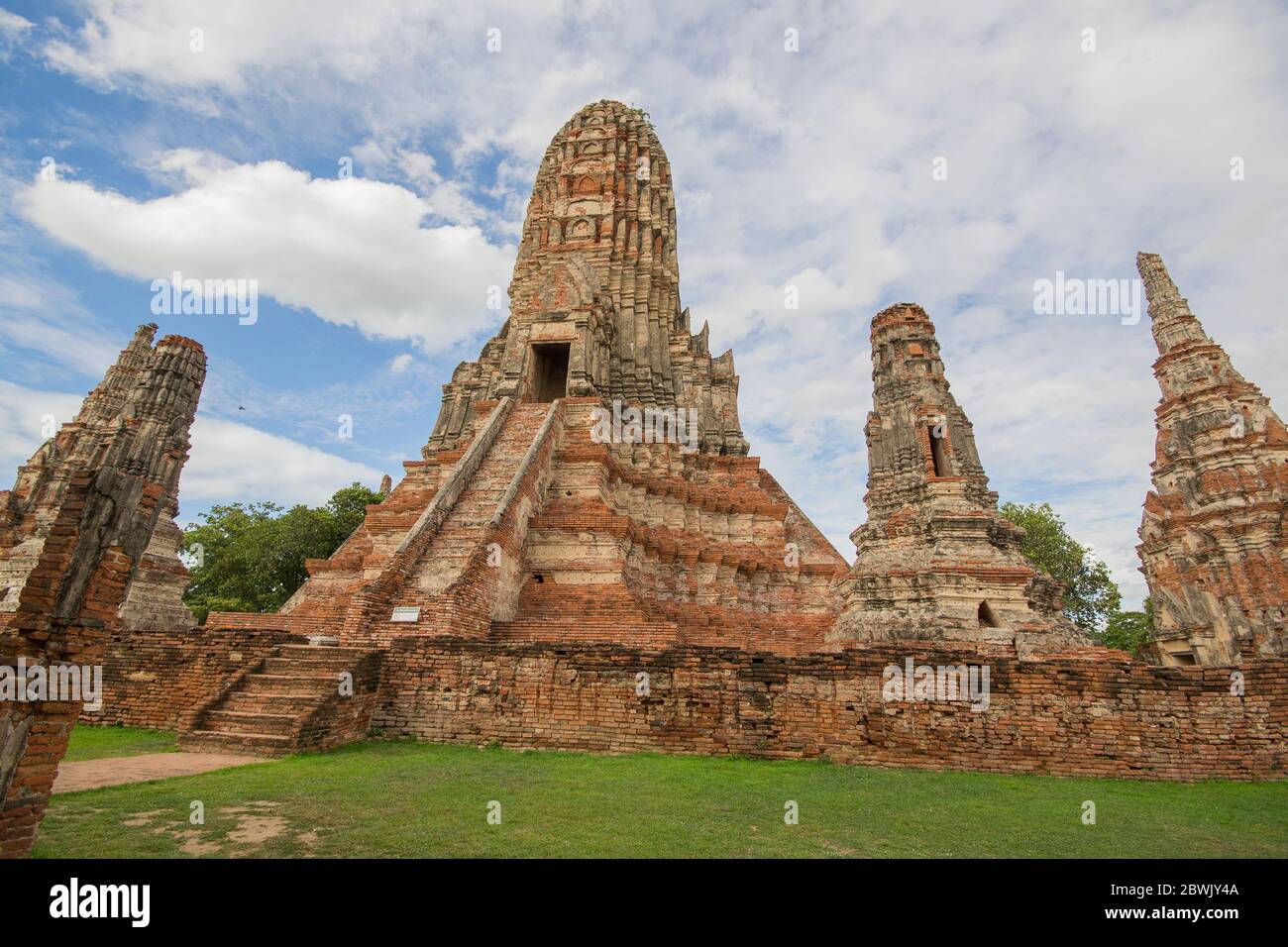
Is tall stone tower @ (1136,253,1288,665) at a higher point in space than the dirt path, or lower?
higher

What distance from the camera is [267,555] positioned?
28578 millimetres

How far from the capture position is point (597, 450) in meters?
16.6

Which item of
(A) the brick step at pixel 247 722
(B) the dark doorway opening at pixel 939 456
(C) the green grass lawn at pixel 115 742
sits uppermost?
(B) the dark doorway opening at pixel 939 456

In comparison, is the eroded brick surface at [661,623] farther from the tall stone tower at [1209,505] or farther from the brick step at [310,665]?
the tall stone tower at [1209,505]

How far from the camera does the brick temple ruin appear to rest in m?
7.92

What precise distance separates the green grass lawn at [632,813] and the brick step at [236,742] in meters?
0.42

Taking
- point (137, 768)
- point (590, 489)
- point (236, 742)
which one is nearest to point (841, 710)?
point (236, 742)

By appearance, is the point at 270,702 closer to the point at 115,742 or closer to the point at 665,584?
the point at 115,742

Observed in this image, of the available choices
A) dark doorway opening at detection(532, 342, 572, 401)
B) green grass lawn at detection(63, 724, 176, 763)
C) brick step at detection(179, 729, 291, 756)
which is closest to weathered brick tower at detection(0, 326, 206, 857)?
brick step at detection(179, 729, 291, 756)

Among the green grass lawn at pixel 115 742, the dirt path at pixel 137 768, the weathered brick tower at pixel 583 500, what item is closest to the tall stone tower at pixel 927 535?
the weathered brick tower at pixel 583 500

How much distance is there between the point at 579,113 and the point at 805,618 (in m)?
25.8

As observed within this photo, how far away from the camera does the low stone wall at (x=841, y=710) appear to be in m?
7.66

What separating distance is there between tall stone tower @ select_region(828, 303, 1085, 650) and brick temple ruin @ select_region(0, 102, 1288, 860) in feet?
0.17

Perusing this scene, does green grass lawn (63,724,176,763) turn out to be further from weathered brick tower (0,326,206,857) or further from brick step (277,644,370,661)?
weathered brick tower (0,326,206,857)
